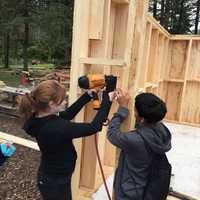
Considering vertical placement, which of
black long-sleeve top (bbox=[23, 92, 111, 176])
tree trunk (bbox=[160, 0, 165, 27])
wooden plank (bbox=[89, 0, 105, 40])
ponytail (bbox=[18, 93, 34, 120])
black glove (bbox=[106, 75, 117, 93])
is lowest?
black long-sleeve top (bbox=[23, 92, 111, 176])

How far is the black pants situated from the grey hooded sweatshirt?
0.40m

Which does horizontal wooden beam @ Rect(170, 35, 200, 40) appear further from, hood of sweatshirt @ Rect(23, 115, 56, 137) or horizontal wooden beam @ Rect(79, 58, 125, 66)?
hood of sweatshirt @ Rect(23, 115, 56, 137)

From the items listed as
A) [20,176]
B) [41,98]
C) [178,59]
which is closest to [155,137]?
[41,98]

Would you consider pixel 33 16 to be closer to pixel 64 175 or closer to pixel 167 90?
pixel 167 90

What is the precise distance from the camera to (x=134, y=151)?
6.19 ft

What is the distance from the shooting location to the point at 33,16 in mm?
16297

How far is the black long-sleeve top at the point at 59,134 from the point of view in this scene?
191 centimetres

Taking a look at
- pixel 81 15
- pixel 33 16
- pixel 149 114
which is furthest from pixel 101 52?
pixel 33 16

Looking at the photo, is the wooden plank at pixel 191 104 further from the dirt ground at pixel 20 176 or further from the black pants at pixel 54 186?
the black pants at pixel 54 186

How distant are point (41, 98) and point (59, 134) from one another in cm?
Answer: 28

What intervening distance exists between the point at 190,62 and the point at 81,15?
16.5 feet

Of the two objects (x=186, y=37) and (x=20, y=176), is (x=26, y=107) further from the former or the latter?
(x=186, y=37)

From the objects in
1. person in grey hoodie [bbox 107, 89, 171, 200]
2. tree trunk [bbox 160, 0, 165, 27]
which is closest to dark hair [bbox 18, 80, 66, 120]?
person in grey hoodie [bbox 107, 89, 171, 200]

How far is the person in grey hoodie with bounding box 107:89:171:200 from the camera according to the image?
1.87 m
